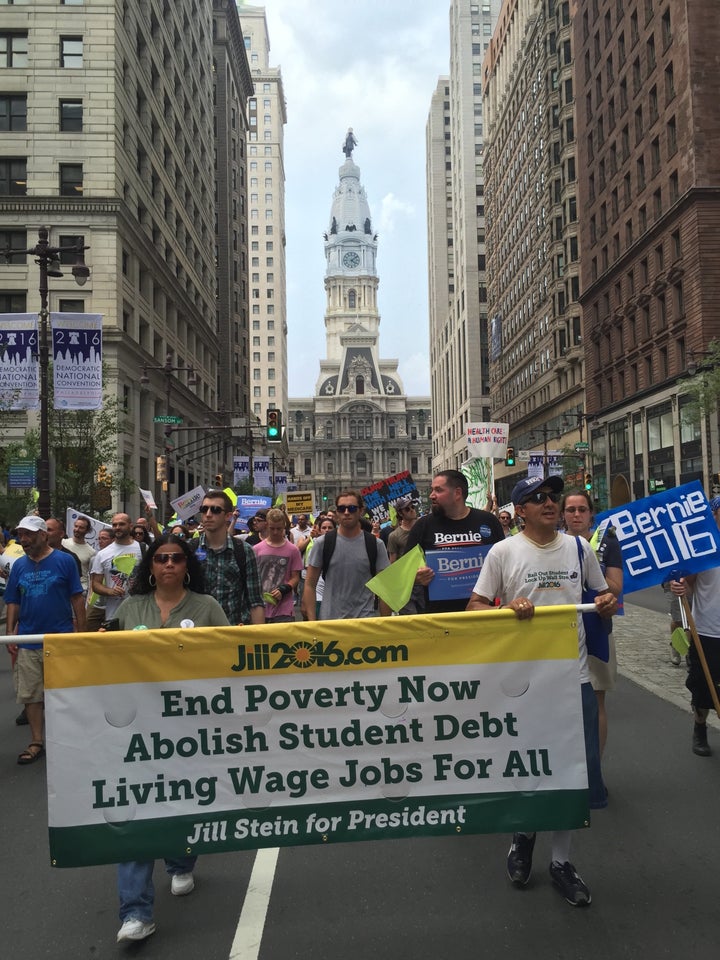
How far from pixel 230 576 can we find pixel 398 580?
1.48 m

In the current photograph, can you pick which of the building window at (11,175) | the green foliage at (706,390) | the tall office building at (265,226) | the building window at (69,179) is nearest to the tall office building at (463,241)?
the tall office building at (265,226)

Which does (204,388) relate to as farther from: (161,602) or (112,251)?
(161,602)

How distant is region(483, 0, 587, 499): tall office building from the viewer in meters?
57.5

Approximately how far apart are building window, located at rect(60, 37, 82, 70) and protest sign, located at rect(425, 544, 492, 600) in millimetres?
34806

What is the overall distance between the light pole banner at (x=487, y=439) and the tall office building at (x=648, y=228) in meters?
14.3

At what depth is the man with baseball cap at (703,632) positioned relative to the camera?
20.2ft

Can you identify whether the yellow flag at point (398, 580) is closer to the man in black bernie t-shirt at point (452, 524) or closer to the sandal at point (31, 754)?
the man in black bernie t-shirt at point (452, 524)

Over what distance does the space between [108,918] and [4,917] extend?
488 mm

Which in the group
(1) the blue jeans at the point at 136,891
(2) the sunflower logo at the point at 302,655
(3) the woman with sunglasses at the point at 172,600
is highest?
(3) the woman with sunglasses at the point at 172,600

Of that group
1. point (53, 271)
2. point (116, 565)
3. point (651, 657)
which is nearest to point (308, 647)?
point (116, 565)

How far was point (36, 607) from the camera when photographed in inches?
271

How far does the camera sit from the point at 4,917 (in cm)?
404

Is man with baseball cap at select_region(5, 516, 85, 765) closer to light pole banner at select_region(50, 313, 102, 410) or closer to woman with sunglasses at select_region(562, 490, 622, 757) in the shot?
woman with sunglasses at select_region(562, 490, 622, 757)

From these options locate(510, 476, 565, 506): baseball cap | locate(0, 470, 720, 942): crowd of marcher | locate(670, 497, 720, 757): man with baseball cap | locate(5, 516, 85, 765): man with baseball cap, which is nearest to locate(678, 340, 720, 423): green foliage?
locate(0, 470, 720, 942): crowd of marcher
